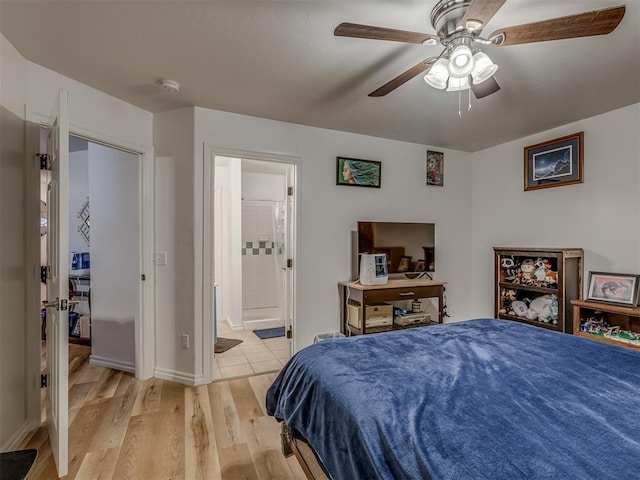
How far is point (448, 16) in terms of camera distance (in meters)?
1.40

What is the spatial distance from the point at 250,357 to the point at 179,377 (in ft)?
2.67

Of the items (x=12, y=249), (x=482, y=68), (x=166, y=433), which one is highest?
(x=482, y=68)

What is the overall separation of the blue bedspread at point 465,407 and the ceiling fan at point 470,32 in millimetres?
1343

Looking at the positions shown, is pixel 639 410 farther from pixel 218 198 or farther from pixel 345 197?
pixel 218 198

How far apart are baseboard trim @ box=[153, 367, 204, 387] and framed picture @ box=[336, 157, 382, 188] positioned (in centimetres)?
225

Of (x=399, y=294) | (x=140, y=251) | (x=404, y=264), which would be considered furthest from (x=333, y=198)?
(x=140, y=251)

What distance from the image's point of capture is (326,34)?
1722 millimetres

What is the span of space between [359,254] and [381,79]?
1.62 m

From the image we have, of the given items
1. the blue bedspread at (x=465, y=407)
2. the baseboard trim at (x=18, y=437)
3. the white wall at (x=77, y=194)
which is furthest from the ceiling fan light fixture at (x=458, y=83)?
the white wall at (x=77, y=194)

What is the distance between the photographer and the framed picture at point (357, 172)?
3316mm

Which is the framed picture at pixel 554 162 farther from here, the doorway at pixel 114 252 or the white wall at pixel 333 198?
the doorway at pixel 114 252

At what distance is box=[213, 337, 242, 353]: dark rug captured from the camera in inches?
145

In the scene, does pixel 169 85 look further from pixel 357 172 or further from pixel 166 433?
pixel 166 433

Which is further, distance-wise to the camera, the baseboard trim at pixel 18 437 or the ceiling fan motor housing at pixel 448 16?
the baseboard trim at pixel 18 437
